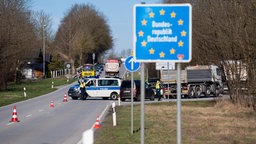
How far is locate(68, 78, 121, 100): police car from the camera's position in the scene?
42.1 metres

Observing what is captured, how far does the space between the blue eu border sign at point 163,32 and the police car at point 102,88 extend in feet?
109

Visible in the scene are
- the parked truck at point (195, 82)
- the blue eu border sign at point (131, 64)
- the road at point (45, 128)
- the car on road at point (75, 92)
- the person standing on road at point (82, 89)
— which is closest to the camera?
the road at point (45, 128)

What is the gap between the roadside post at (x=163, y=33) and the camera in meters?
8.30

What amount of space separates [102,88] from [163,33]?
111ft

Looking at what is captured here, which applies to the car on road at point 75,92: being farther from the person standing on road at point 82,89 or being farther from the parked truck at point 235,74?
the parked truck at point 235,74

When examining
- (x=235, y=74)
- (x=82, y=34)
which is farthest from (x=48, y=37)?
(x=235, y=74)

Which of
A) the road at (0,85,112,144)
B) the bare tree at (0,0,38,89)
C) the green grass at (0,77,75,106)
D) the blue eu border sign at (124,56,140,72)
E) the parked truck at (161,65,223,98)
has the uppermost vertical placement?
the bare tree at (0,0,38,89)

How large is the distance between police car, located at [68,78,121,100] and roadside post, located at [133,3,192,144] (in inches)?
1314

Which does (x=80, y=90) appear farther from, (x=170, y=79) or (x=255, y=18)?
(x=255, y=18)

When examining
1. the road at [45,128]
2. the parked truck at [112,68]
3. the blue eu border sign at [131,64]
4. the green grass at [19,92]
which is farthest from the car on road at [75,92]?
the parked truck at [112,68]

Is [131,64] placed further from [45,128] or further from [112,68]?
[112,68]

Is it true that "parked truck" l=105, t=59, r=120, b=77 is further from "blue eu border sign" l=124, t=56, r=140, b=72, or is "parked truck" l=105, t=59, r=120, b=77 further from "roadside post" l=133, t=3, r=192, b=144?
"roadside post" l=133, t=3, r=192, b=144

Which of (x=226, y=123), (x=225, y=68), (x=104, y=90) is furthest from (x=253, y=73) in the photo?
(x=104, y=90)

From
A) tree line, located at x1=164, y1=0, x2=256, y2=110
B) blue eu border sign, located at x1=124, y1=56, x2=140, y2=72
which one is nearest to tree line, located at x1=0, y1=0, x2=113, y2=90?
tree line, located at x1=164, y1=0, x2=256, y2=110
